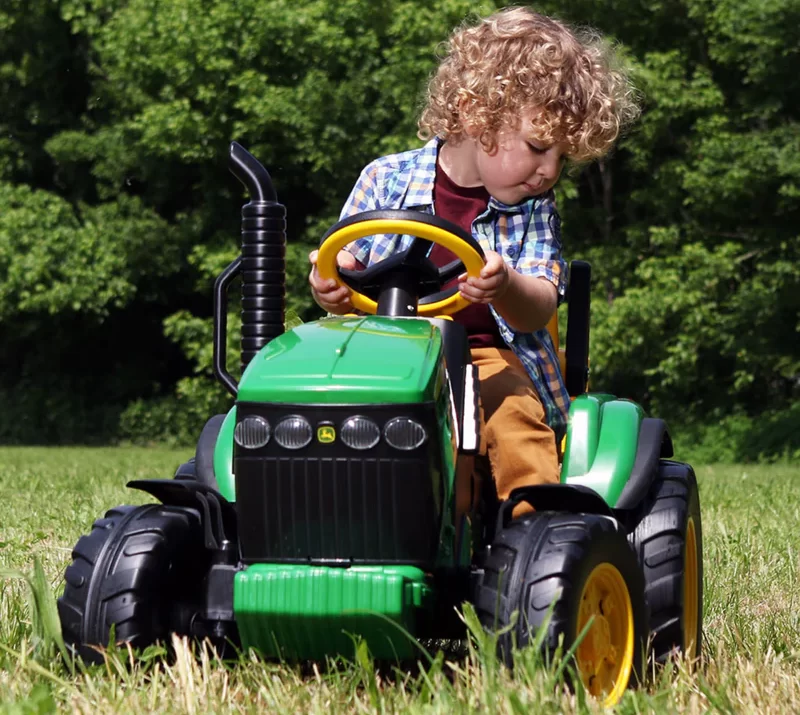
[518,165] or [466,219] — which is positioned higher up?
[518,165]

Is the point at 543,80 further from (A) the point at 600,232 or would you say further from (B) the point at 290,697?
(A) the point at 600,232

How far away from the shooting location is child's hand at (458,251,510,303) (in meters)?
2.75

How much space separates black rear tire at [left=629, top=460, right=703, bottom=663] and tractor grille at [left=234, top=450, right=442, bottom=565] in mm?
674

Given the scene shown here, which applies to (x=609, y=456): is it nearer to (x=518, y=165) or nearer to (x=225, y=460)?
(x=518, y=165)

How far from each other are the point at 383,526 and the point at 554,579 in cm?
32

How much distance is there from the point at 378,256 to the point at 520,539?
36.9 inches

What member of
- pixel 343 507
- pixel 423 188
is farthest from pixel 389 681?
pixel 423 188

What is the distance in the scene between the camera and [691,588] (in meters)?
3.32

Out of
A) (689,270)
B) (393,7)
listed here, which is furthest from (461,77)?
(393,7)

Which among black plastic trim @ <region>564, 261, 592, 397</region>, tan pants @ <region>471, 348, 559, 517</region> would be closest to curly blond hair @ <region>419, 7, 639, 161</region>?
black plastic trim @ <region>564, 261, 592, 397</region>

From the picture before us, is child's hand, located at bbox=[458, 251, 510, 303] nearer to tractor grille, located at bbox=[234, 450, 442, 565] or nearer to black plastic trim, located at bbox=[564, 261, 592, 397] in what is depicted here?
tractor grille, located at bbox=[234, 450, 442, 565]

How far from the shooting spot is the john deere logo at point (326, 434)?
2441 millimetres

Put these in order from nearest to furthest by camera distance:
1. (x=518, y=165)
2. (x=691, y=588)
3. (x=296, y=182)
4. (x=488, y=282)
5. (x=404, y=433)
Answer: (x=404, y=433)
(x=488, y=282)
(x=518, y=165)
(x=691, y=588)
(x=296, y=182)

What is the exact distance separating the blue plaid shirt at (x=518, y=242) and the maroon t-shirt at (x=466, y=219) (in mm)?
27
